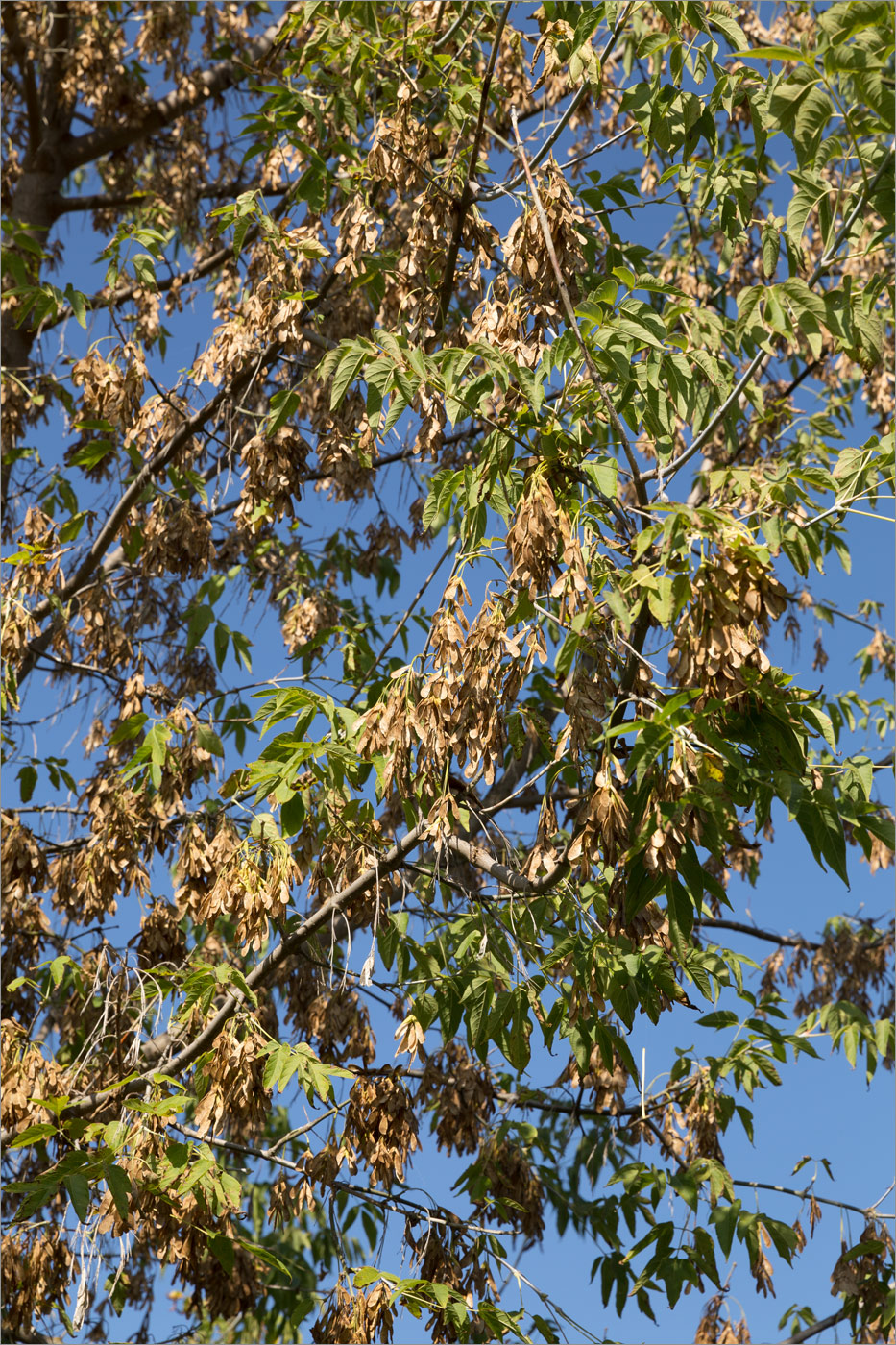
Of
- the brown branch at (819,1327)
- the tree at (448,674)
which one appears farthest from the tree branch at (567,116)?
the brown branch at (819,1327)

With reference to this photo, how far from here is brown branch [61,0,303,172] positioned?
5.90 metres

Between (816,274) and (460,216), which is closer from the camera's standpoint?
(816,274)

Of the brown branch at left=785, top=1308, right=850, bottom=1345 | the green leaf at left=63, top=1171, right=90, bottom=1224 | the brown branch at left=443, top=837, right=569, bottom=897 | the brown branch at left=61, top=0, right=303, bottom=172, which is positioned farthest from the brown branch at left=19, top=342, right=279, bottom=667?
the brown branch at left=785, top=1308, right=850, bottom=1345

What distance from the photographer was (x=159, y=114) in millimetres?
5992

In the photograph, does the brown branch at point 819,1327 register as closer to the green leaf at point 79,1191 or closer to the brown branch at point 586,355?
the green leaf at point 79,1191

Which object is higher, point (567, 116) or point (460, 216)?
point (460, 216)

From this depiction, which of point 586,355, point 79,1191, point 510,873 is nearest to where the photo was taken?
point 586,355

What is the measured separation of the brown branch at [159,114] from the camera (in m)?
5.90

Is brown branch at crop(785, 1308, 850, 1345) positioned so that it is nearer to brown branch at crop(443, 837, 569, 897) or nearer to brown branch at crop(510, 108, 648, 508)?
brown branch at crop(443, 837, 569, 897)

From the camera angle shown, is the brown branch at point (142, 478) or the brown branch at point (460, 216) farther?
the brown branch at point (142, 478)

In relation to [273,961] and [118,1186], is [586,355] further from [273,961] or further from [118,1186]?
[118,1186]

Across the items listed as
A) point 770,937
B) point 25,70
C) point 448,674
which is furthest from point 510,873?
point 25,70

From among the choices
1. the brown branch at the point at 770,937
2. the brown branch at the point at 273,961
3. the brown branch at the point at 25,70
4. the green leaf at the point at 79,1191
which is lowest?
the green leaf at the point at 79,1191

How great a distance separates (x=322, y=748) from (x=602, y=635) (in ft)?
2.45
